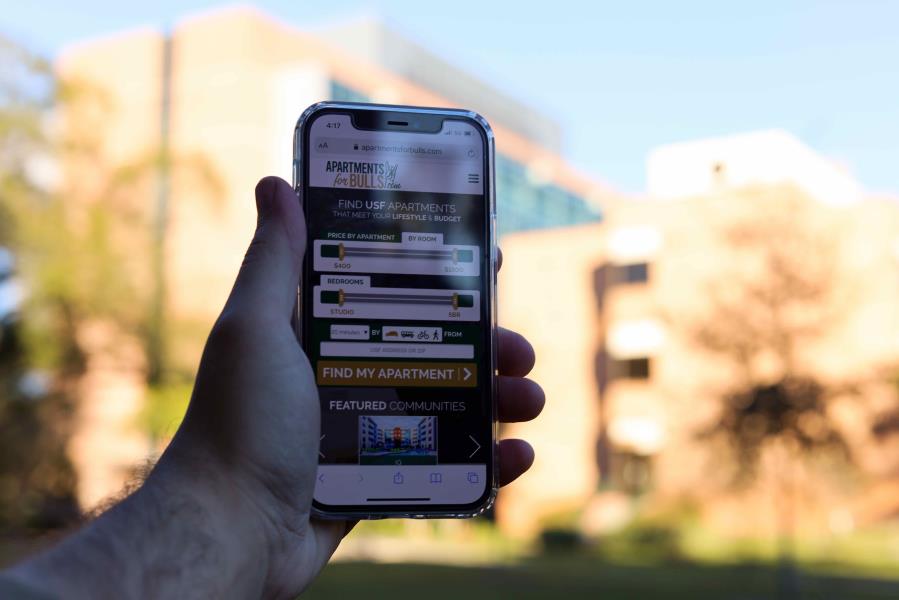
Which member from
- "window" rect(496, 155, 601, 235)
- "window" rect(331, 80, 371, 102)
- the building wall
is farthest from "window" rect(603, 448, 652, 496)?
"window" rect(331, 80, 371, 102)

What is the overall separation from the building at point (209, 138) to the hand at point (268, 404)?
20.5 m

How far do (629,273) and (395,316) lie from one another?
Result: 28.1 meters

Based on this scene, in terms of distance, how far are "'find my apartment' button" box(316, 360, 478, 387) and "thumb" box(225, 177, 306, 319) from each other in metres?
0.35

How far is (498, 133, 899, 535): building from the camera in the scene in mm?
15289

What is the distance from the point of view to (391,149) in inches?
83.9

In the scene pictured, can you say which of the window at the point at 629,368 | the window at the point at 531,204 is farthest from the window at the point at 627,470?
the window at the point at 531,204

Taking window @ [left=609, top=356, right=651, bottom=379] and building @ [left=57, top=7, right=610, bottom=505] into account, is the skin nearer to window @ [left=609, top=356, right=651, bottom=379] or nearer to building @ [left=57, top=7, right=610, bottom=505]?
building @ [left=57, top=7, right=610, bottom=505]

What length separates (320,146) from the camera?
2109mm

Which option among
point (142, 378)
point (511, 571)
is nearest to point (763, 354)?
point (511, 571)

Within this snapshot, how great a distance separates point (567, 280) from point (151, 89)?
13.3 m

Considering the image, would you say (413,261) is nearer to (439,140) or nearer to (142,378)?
(439,140)

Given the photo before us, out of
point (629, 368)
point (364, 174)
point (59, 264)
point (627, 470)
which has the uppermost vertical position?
point (59, 264)

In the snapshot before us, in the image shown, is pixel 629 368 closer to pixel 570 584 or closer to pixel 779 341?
pixel 779 341

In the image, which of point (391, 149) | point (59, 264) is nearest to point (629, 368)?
point (59, 264)
